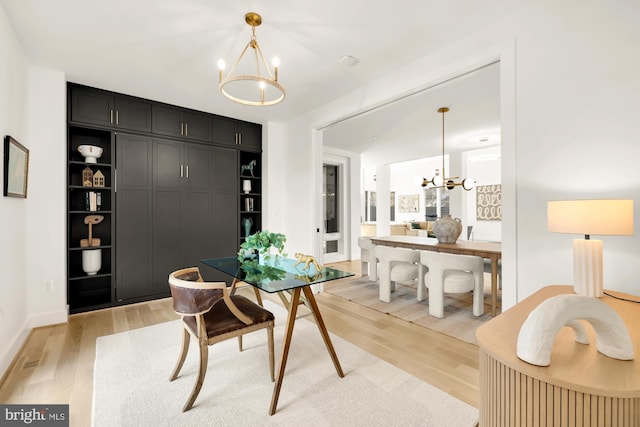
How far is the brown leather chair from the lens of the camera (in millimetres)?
1778

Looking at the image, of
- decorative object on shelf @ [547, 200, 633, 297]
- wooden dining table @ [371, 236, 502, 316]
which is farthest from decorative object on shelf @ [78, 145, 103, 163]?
decorative object on shelf @ [547, 200, 633, 297]

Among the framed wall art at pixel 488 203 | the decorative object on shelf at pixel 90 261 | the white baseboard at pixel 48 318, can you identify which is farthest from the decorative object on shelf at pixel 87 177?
the framed wall art at pixel 488 203

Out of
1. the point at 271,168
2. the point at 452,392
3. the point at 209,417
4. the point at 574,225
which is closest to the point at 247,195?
the point at 271,168

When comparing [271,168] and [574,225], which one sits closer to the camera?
[574,225]

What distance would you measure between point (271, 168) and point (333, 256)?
282cm

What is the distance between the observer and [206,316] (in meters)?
2.05

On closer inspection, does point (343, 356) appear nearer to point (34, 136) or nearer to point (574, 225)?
point (574, 225)

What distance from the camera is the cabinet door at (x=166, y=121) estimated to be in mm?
3975

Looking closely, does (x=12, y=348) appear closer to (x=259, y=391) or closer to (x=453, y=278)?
(x=259, y=391)

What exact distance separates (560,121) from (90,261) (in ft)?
16.0

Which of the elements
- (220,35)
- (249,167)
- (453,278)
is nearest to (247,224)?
(249,167)

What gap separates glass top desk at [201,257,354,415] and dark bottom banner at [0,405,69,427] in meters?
1.23

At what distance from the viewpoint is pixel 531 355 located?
3.06ft

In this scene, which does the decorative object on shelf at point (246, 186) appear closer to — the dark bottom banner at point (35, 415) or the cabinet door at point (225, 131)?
the cabinet door at point (225, 131)
